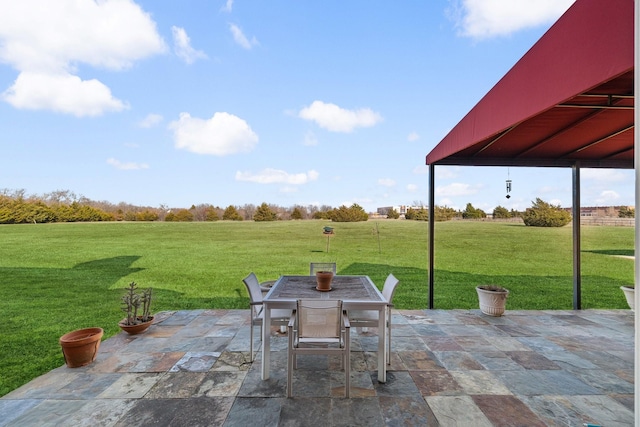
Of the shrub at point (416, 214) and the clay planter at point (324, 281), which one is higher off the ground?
the shrub at point (416, 214)

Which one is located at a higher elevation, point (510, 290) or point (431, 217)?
point (431, 217)

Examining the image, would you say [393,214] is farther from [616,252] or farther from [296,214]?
[616,252]

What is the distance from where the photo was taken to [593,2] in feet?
4.66

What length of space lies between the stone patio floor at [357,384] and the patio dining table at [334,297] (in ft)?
0.82

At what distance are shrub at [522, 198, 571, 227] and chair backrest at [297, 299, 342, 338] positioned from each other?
1098cm

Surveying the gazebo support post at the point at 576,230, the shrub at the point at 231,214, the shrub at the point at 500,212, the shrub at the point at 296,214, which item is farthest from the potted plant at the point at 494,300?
the shrub at the point at 231,214

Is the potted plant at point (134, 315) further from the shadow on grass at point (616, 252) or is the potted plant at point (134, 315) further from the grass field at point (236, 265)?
the shadow on grass at point (616, 252)

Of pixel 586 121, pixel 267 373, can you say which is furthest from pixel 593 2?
pixel 267 373

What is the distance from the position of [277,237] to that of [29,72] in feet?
32.6

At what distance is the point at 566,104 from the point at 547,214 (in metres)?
9.62

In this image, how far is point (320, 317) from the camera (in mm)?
2336

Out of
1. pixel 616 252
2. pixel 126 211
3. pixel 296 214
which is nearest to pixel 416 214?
pixel 296 214

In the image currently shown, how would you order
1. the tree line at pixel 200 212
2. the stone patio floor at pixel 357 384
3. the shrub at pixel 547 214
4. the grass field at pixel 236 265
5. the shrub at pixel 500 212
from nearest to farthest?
the stone patio floor at pixel 357 384
the grass field at pixel 236 265
the shrub at pixel 547 214
the tree line at pixel 200 212
the shrub at pixel 500 212

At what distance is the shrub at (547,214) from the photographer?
10000mm
